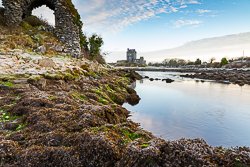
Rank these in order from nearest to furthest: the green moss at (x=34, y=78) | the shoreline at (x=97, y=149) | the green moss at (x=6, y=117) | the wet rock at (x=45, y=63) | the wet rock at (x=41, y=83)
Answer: the shoreline at (x=97, y=149)
the green moss at (x=6, y=117)
the wet rock at (x=41, y=83)
the green moss at (x=34, y=78)
the wet rock at (x=45, y=63)

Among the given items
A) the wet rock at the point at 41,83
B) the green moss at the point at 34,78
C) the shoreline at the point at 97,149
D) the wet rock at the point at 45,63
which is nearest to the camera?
the shoreline at the point at 97,149

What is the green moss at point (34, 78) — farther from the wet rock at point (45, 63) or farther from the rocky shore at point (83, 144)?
the rocky shore at point (83, 144)

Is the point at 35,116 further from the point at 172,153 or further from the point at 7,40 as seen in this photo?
the point at 7,40

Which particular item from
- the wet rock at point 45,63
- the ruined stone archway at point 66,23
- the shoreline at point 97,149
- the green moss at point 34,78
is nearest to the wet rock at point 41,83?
the green moss at point 34,78

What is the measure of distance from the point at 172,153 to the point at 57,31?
1800 cm

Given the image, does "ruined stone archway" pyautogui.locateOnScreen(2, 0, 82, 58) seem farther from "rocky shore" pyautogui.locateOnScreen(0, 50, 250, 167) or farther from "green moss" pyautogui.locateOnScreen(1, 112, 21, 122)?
"rocky shore" pyautogui.locateOnScreen(0, 50, 250, 167)

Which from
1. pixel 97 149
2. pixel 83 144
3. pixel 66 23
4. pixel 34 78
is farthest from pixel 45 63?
pixel 97 149

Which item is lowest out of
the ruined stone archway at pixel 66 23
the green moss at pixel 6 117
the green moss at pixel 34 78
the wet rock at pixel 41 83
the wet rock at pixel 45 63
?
the green moss at pixel 6 117

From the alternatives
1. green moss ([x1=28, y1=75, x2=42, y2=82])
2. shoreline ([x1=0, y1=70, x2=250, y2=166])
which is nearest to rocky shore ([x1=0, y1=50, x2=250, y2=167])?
shoreline ([x1=0, y1=70, x2=250, y2=166])

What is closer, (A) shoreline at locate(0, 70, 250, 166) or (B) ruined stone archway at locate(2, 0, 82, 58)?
(A) shoreline at locate(0, 70, 250, 166)

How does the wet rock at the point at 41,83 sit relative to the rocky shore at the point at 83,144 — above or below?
above

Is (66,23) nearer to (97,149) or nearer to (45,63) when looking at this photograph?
(45,63)

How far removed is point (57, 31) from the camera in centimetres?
1645

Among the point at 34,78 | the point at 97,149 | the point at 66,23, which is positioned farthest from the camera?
the point at 66,23
